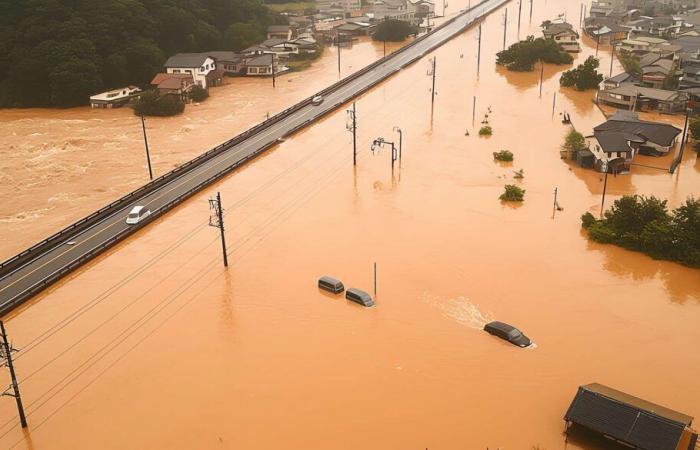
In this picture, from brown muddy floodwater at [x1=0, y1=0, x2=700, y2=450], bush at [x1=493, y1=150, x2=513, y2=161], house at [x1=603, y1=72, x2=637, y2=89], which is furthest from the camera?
house at [x1=603, y1=72, x2=637, y2=89]

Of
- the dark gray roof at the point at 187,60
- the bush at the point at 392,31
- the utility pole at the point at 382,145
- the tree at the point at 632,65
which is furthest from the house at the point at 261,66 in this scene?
the tree at the point at 632,65

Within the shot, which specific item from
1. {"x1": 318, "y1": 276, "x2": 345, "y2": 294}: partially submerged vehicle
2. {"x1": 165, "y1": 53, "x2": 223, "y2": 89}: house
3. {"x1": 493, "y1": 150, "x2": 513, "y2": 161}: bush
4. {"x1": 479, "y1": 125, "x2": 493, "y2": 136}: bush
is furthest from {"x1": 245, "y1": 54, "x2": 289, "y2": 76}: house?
{"x1": 318, "y1": 276, "x2": 345, "y2": 294}: partially submerged vehicle

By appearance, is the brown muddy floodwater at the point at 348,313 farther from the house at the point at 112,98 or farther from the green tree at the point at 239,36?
the green tree at the point at 239,36

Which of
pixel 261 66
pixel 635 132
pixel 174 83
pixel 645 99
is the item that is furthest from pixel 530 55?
pixel 174 83

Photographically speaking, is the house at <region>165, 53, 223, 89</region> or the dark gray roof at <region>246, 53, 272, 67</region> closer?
the house at <region>165, 53, 223, 89</region>

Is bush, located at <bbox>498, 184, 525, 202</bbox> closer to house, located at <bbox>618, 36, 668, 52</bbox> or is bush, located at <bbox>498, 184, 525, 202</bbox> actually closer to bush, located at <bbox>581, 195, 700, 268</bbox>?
bush, located at <bbox>581, 195, 700, 268</bbox>

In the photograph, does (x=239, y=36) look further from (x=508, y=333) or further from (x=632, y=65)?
(x=508, y=333)
